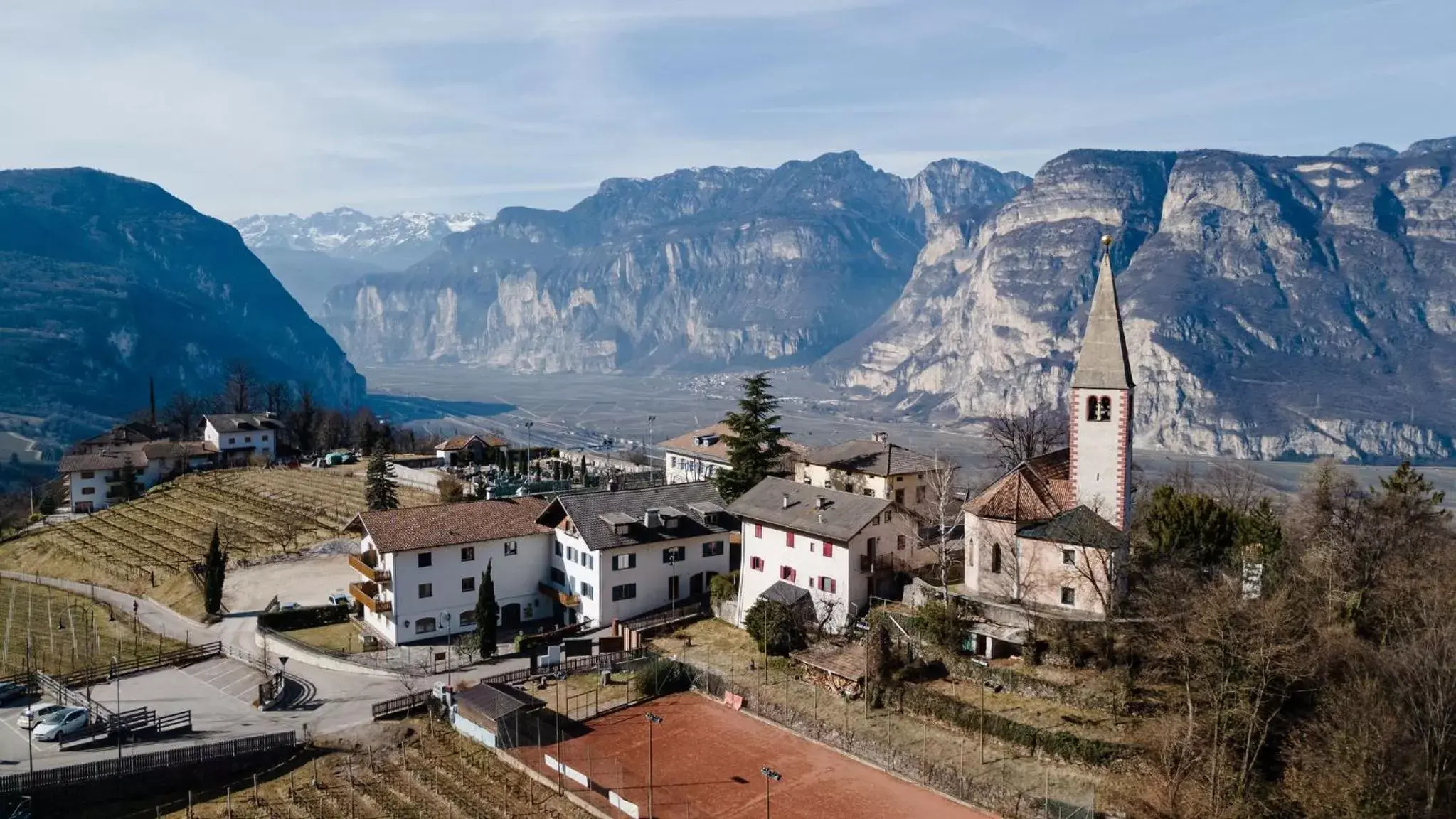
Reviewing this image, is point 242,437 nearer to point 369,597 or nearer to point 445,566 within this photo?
point 369,597

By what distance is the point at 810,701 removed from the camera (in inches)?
1722

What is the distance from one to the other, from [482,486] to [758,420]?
2584 cm

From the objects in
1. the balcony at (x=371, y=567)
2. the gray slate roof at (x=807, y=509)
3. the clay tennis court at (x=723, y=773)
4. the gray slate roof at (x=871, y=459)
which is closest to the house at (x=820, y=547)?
the gray slate roof at (x=807, y=509)

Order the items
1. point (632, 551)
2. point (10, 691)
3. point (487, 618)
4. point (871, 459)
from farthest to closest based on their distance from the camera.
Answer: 1. point (871, 459)
2. point (632, 551)
3. point (487, 618)
4. point (10, 691)

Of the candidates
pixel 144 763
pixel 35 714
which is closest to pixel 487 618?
pixel 144 763

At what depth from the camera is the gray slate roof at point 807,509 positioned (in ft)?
167

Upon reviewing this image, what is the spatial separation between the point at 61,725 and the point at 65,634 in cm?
1960

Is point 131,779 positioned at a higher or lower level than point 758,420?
lower

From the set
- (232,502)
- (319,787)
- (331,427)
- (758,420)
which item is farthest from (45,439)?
(319,787)

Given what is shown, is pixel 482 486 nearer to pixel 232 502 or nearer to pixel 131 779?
pixel 232 502

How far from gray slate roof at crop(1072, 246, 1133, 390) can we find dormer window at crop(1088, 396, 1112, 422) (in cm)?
58

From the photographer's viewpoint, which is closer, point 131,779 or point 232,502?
point 131,779

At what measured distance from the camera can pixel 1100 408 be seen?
47.3 m

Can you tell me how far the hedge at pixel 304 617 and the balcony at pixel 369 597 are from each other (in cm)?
140
